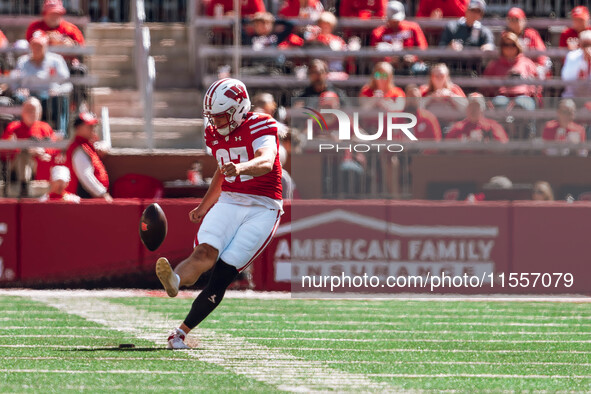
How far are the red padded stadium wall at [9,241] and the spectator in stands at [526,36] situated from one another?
716 cm

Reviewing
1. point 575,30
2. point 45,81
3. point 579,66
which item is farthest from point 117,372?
point 575,30

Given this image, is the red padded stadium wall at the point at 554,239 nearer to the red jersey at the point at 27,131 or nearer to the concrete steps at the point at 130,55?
the red jersey at the point at 27,131

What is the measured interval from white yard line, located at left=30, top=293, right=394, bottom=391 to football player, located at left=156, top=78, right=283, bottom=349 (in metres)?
0.41

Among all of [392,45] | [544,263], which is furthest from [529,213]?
[392,45]

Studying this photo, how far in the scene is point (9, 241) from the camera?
46.4ft

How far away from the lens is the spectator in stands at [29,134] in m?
15.1

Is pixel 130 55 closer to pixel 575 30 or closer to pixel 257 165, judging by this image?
pixel 575 30

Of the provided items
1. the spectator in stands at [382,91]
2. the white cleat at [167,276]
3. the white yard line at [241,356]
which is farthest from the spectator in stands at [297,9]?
the white cleat at [167,276]

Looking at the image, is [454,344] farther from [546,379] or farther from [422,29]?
[422,29]

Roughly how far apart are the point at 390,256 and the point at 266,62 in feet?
A: 12.5

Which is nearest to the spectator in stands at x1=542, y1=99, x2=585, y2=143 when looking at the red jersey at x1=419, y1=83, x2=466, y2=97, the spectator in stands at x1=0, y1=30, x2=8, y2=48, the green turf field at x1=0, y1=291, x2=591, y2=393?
the red jersey at x1=419, y1=83, x2=466, y2=97

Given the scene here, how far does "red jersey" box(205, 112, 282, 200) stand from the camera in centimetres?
880

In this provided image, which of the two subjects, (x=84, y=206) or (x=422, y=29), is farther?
(x=422, y=29)

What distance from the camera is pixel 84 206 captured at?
14.2 meters
